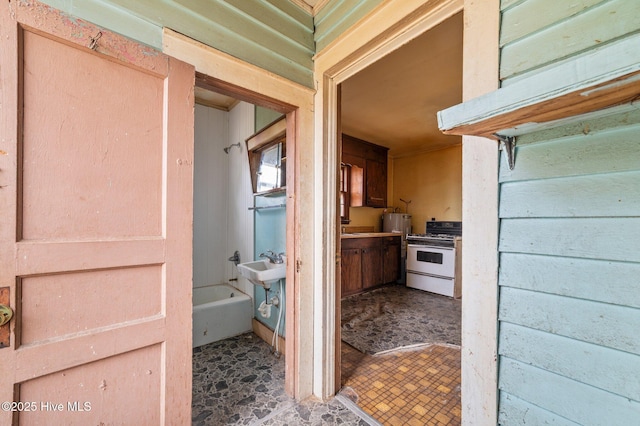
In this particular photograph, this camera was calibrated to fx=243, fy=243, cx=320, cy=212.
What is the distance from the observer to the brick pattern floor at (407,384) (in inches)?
59.3

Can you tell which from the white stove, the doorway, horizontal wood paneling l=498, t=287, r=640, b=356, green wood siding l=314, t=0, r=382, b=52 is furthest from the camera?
the white stove

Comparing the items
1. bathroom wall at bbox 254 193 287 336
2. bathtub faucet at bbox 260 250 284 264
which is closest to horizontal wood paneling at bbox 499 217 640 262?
bathroom wall at bbox 254 193 287 336

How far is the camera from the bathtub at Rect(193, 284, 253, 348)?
2.30 meters

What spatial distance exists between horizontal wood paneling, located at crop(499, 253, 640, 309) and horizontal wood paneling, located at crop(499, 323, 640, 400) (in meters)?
0.14

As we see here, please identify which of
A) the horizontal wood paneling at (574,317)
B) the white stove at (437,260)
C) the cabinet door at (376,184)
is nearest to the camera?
the horizontal wood paneling at (574,317)

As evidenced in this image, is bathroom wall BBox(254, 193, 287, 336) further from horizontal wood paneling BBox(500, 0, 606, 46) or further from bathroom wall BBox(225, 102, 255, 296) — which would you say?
horizontal wood paneling BBox(500, 0, 606, 46)

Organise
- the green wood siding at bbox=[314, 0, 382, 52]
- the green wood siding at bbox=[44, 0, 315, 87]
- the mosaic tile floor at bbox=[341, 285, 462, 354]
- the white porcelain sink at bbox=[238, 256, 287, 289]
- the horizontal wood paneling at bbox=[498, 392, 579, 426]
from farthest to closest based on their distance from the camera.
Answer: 1. the mosaic tile floor at bbox=[341, 285, 462, 354]
2. the white porcelain sink at bbox=[238, 256, 287, 289]
3. the green wood siding at bbox=[314, 0, 382, 52]
4. the green wood siding at bbox=[44, 0, 315, 87]
5. the horizontal wood paneling at bbox=[498, 392, 579, 426]

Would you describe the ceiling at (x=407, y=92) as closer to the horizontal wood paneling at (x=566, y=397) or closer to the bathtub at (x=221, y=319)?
the horizontal wood paneling at (x=566, y=397)

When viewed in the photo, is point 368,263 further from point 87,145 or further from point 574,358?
point 87,145

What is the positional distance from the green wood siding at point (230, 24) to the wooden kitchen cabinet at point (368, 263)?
254cm

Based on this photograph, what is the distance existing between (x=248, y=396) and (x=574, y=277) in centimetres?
188

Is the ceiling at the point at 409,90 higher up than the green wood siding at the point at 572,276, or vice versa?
the ceiling at the point at 409,90

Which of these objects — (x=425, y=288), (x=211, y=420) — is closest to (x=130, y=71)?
(x=211, y=420)

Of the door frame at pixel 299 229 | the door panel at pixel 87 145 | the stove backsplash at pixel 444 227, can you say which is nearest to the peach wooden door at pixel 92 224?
the door panel at pixel 87 145
